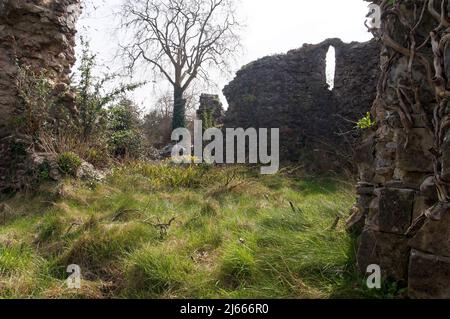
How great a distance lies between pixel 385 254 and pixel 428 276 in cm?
32

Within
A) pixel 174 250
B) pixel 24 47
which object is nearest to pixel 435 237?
pixel 174 250

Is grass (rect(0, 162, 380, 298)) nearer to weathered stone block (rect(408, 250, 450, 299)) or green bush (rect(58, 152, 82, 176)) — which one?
weathered stone block (rect(408, 250, 450, 299))

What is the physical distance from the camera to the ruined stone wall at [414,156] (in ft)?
5.32

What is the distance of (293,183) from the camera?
6816 millimetres

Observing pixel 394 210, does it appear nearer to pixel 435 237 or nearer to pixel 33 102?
pixel 435 237

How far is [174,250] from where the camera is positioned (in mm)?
2746

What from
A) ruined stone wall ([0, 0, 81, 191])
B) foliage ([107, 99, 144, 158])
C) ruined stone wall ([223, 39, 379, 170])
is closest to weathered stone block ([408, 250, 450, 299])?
ruined stone wall ([0, 0, 81, 191])

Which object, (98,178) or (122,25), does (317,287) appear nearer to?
(98,178)

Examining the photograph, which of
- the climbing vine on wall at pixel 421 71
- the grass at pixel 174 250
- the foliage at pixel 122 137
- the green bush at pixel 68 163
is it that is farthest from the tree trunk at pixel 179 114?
the climbing vine on wall at pixel 421 71

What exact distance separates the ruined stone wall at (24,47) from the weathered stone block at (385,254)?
4.80 meters

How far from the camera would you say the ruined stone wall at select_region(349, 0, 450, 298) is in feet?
5.32

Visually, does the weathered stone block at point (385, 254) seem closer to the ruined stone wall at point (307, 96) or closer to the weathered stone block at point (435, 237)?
the weathered stone block at point (435, 237)

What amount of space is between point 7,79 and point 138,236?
413cm
